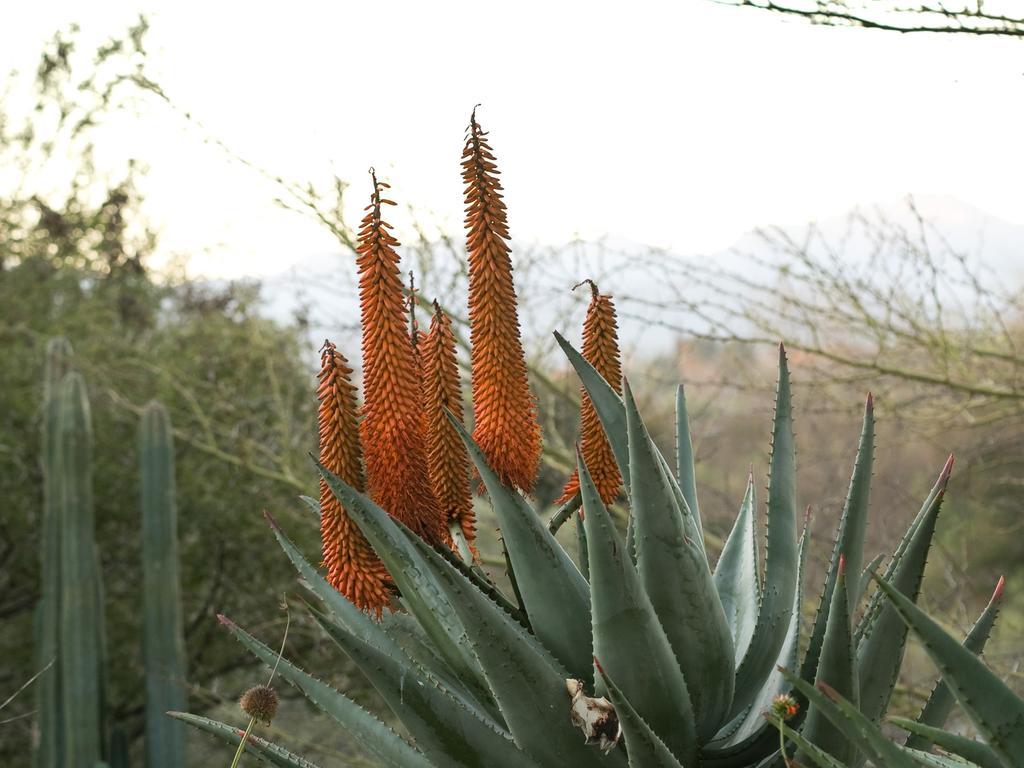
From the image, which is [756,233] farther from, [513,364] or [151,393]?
[151,393]

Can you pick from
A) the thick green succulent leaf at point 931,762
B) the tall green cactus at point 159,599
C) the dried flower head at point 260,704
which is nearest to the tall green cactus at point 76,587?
the tall green cactus at point 159,599

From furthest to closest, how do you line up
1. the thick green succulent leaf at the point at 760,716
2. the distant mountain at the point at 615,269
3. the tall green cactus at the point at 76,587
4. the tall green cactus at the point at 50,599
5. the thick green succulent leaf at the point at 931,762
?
1. the tall green cactus at the point at 50,599
2. the tall green cactus at the point at 76,587
3. the distant mountain at the point at 615,269
4. the thick green succulent leaf at the point at 760,716
5. the thick green succulent leaf at the point at 931,762

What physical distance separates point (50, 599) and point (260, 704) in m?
5.62

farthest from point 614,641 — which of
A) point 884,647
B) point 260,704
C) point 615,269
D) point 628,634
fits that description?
point 615,269

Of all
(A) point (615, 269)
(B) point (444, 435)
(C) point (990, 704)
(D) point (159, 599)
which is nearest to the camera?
(C) point (990, 704)

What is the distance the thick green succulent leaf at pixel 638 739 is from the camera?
3.78 ft

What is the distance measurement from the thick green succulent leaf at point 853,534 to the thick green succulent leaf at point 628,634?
18 cm

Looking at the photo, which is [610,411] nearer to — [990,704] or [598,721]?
[598,721]

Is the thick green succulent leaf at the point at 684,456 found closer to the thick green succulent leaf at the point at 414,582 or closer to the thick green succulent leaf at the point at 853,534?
the thick green succulent leaf at the point at 853,534

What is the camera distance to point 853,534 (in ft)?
4.61

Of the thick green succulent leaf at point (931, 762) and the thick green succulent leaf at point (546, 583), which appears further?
the thick green succulent leaf at point (546, 583)

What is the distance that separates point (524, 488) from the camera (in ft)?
5.01

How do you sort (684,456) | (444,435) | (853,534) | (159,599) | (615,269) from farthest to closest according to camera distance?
(159,599) → (615,269) → (684,456) → (444,435) → (853,534)

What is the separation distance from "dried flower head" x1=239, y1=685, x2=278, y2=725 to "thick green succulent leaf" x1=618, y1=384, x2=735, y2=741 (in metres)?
0.58
